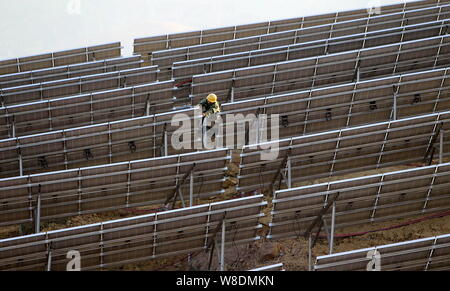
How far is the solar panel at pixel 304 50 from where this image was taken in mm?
25672

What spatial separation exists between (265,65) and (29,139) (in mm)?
7457

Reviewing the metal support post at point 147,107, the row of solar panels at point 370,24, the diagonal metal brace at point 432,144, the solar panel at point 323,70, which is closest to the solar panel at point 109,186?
the metal support post at point 147,107

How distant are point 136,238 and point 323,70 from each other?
9469mm

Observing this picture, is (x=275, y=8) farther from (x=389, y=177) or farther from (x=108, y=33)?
(x=389, y=177)

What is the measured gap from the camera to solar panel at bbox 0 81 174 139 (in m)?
22.9

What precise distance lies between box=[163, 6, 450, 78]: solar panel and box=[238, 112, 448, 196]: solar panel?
6.36 metres

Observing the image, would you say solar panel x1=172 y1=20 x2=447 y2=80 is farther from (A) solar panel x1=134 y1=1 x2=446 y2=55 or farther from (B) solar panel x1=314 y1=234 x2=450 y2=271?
(B) solar panel x1=314 y1=234 x2=450 y2=271

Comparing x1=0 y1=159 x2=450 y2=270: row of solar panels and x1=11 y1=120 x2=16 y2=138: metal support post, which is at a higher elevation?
x1=11 y1=120 x2=16 y2=138: metal support post

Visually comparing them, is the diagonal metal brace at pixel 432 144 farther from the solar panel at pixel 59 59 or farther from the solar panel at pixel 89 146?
the solar panel at pixel 59 59

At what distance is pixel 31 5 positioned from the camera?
157ft

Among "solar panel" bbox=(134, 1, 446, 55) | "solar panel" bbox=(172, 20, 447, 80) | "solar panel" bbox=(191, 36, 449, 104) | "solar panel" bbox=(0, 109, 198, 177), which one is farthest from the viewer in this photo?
"solar panel" bbox=(134, 1, 446, 55)

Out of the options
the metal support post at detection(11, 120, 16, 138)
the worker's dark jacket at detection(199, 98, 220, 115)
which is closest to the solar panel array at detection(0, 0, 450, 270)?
the metal support post at detection(11, 120, 16, 138)

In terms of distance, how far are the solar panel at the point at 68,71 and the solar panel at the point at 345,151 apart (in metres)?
8.82
